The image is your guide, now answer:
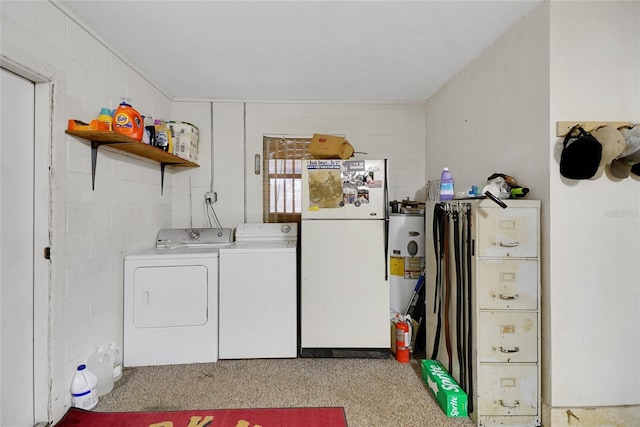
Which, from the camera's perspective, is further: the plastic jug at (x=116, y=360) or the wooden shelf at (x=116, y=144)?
the plastic jug at (x=116, y=360)

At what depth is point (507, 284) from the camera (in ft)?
5.45

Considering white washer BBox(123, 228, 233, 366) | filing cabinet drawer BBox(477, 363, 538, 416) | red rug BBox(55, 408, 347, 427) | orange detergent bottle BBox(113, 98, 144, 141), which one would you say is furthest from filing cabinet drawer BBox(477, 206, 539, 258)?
orange detergent bottle BBox(113, 98, 144, 141)

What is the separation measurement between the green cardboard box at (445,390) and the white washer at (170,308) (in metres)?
1.64

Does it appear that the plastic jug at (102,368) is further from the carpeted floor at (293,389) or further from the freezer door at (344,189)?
the freezer door at (344,189)

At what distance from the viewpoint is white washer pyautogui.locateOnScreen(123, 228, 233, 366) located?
89.2 inches

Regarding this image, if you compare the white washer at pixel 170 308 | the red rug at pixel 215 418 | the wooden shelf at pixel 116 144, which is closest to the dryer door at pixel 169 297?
the white washer at pixel 170 308

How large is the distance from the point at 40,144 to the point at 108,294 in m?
1.09

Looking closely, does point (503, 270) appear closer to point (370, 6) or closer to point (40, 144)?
point (370, 6)

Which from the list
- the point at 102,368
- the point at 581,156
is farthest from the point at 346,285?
the point at 102,368

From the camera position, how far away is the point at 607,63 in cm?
161

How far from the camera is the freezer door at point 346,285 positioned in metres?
2.39

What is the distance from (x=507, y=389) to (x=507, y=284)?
1.95 ft

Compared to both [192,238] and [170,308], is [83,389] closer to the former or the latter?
[170,308]

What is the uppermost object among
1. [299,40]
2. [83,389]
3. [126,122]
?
[299,40]
